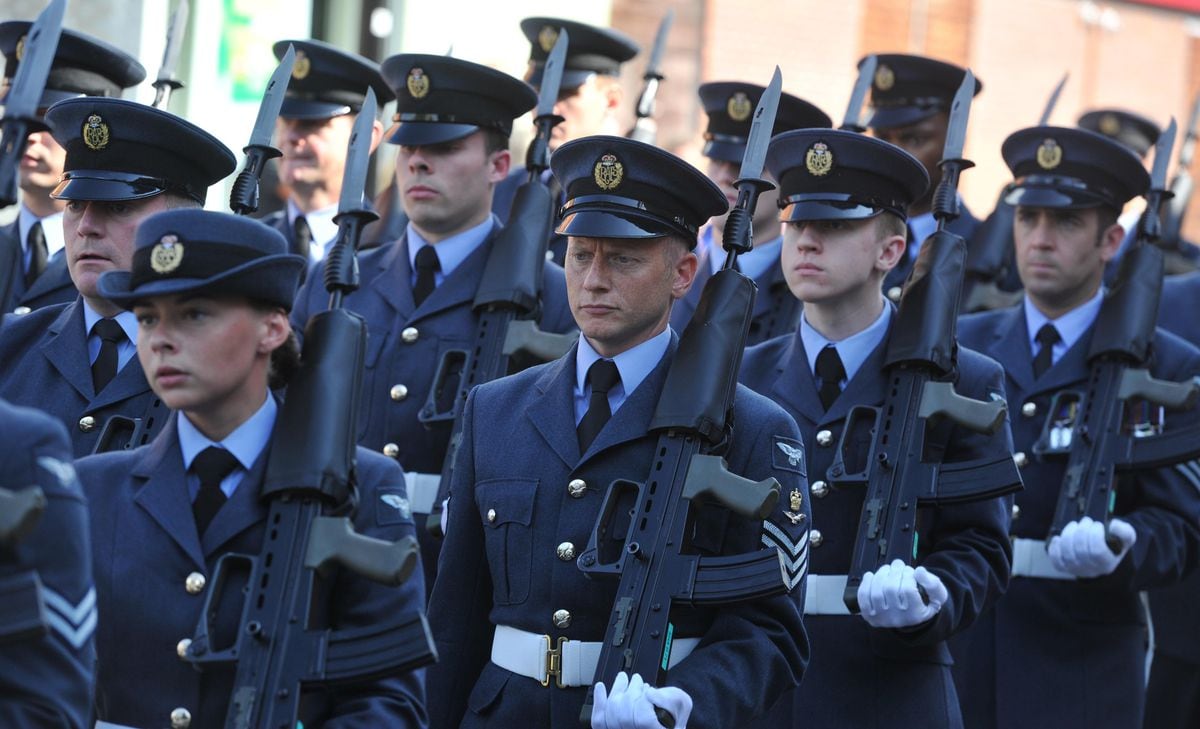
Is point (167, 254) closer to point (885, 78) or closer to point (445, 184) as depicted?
point (445, 184)

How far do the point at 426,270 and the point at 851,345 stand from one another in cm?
148

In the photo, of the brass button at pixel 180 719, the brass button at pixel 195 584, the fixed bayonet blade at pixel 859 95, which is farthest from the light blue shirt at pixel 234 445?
the fixed bayonet blade at pixel 859 95

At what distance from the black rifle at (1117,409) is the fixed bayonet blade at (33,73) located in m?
3.56

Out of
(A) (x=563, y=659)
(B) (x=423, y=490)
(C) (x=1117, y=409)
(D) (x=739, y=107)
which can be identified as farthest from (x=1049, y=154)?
(A) (x=563, y=659)

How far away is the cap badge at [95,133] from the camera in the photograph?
5.23m

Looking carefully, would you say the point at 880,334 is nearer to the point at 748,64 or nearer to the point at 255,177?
the point at 255,177

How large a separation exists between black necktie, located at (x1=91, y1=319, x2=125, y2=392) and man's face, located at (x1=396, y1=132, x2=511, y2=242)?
1267mm

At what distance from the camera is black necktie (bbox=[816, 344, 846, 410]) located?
559cm

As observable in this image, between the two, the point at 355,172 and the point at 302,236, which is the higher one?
the point at 302,236

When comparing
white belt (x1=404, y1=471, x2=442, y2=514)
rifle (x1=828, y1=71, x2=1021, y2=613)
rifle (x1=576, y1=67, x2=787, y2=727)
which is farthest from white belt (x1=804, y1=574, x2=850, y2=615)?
white belt (x1=404, y1=471, x2=442, y2=514)

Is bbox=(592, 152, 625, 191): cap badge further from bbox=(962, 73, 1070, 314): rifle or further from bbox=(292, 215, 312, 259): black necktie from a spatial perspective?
bbox=(962, 73, 1070, 314): rifle

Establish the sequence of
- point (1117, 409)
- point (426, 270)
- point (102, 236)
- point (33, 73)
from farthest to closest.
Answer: point (426, 270)
point (1117, 409)
point (102, 236)
point (33, 73)

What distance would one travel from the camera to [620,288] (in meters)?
4.64

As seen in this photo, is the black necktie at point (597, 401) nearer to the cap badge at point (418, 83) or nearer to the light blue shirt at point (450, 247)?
the light blue shirt at point (450, 247)
